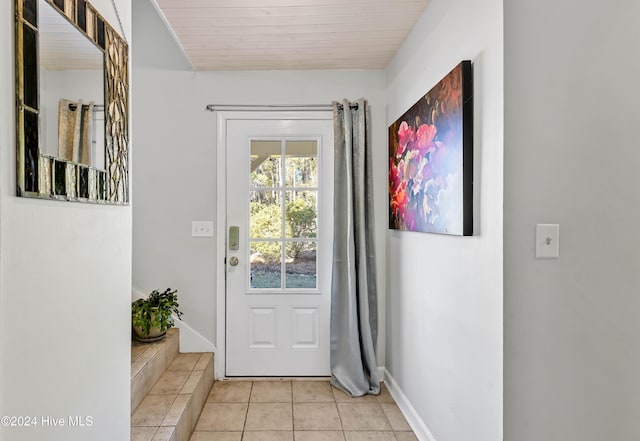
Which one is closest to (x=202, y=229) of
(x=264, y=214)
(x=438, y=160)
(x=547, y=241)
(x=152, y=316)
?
(x=264, y=214)

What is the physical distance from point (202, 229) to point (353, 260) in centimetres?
111

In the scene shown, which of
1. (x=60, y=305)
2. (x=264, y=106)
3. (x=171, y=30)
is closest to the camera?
(x=60, y=305)

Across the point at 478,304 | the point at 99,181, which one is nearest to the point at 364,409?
the point at 478,304

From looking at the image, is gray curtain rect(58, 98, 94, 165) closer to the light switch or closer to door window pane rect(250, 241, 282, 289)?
the light switch

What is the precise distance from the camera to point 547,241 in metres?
1.28

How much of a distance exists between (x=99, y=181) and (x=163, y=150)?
1736 mm

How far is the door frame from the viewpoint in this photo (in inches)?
110

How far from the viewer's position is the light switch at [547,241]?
4.18 feet

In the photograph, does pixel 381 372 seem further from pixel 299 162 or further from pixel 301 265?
pixel 299 162

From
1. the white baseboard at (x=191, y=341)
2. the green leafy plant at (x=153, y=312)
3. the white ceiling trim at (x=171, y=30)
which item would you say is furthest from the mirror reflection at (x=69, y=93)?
the white baseboard at (x=191, y=341)

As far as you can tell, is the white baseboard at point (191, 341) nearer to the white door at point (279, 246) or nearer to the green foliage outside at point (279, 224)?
the white door at point (279, 246)

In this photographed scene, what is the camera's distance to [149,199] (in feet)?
9.12

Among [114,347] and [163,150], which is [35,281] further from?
[163,150]

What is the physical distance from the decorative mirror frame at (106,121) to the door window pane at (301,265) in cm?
156
